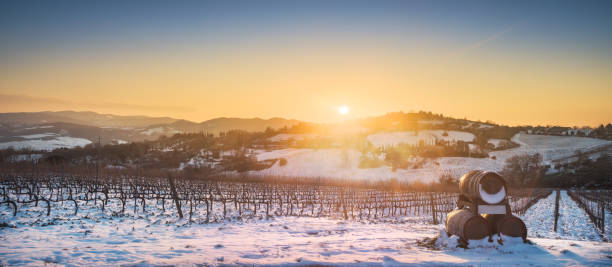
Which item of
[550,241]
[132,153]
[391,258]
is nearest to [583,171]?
[550,241]

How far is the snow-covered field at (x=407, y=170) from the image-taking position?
254 ft

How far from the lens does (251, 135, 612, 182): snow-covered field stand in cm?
7738

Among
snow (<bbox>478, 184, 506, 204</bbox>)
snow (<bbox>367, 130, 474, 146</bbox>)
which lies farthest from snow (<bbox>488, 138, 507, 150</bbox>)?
snow (<bbox>478, 184, 506, 204</bbox>)

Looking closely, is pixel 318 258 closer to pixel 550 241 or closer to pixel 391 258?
pixel 391 258

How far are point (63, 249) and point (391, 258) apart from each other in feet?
26.8

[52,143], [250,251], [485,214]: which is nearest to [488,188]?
[485,214]

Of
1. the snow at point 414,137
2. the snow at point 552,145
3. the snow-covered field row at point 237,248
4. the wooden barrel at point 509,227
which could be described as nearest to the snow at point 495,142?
the snow at point 552,145

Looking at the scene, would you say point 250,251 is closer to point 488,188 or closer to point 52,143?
point 488,188

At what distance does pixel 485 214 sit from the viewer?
30.5ft

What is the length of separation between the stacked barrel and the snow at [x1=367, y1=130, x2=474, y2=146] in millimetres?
107429

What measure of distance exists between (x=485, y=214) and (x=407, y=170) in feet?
246

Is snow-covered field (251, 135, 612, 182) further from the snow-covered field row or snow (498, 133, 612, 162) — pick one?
the snow-covered field row

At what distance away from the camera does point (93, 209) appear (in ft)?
57.1

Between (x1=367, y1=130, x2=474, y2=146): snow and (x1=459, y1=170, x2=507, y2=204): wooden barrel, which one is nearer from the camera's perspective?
(x1=459, y1=170, x2=507, y2=204): wooden barrel
